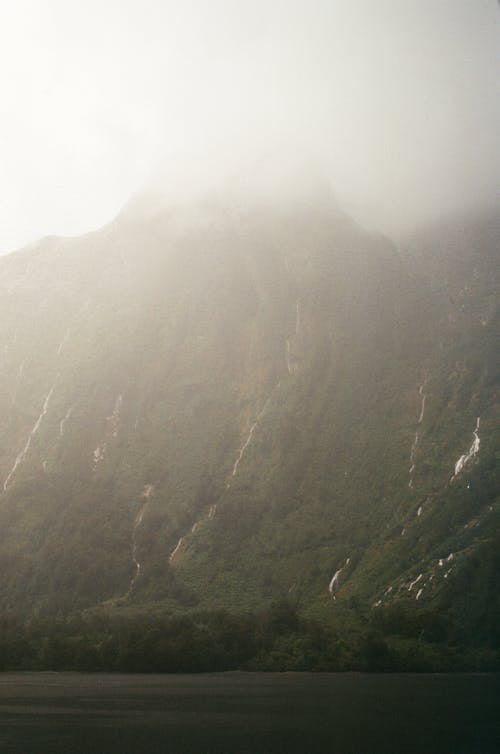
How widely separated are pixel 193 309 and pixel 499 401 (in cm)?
7633

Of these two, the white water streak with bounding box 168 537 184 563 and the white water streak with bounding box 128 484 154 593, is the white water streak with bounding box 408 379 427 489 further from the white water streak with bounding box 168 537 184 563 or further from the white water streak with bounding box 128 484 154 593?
the white water streak with bounding box 128 484 154 593

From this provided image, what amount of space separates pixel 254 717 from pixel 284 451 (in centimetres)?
10367

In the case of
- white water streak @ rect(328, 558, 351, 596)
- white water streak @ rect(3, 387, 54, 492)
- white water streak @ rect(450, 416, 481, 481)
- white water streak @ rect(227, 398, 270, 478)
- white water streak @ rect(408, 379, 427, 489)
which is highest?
white water streak @ rect(3, 387, 54, 492)

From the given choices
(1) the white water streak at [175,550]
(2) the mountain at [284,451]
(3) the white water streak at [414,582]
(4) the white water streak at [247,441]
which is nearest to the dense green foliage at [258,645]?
(2) the mountain at [284,451]

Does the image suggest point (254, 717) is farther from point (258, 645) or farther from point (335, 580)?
point (335, 580)

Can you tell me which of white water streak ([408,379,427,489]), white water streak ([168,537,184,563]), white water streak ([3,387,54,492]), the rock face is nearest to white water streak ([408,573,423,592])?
the rock face

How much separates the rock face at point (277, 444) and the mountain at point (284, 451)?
40 centimetres

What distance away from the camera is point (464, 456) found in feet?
481

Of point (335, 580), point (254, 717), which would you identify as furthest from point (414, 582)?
point (254, 717)

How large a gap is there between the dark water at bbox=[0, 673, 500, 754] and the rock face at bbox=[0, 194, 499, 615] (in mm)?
36446

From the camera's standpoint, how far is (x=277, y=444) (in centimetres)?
16825

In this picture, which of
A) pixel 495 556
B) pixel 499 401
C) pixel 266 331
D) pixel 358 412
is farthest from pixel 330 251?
pixel 495 556

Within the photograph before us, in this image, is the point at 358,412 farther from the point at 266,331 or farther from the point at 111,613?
the point at 111,613

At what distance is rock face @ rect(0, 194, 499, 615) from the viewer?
142 m
